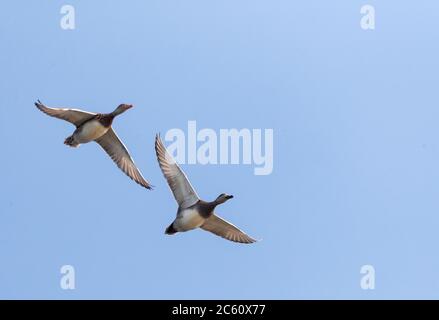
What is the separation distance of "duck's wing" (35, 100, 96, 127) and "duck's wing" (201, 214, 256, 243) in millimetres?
2015

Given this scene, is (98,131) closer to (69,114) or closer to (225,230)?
(69,114)

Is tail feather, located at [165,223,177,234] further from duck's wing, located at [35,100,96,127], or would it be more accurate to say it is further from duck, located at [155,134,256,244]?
duck's wing, located at [35,100,96,127]

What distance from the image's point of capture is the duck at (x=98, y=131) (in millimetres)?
16909

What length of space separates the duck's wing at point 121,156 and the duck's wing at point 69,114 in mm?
536

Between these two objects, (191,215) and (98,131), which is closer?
(191,215)

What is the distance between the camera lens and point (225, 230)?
17406mm

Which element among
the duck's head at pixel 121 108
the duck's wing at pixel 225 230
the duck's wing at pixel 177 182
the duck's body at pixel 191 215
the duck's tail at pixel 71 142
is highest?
the duck's head at pixel 121 108

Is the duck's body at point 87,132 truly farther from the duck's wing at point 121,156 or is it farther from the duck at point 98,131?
the duck's wing at point 121,156

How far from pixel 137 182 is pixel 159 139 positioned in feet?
2.68

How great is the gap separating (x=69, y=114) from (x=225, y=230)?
2.49 metres

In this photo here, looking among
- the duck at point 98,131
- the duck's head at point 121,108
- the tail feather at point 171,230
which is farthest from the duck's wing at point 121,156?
the tail feather at point 171,230

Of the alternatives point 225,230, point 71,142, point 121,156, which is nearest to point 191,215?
point 225,230
